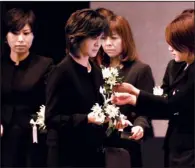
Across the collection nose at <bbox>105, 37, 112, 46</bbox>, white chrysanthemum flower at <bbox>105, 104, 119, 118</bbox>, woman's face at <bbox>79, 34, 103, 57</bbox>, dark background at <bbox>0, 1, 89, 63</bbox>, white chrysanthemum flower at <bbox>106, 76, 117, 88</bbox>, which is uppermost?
dark background at <bbox>0, 1, 89, 63</bbox>

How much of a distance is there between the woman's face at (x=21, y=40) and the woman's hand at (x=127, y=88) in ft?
2.14

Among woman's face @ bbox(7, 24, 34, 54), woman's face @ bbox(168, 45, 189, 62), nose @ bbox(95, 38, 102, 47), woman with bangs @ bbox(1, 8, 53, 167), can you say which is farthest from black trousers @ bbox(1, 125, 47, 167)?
woman's face @ bbox(168, 45, 189, 62)

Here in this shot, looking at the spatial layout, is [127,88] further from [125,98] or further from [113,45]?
[113,45]

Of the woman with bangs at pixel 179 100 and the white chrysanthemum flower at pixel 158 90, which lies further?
the white chrysanthemum flower at pixel 158 90

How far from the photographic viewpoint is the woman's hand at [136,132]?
2637 millimetres

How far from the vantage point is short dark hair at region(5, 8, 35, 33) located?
9.25ft

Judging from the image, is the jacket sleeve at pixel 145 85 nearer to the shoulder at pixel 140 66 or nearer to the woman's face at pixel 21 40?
the shoulder at pixel 140 66

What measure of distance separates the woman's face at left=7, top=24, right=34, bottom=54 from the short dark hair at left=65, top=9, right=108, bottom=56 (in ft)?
1.27

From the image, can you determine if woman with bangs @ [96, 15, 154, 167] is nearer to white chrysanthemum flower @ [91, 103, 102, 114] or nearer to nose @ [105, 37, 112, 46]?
nose @ [105, 37, 112, 46]

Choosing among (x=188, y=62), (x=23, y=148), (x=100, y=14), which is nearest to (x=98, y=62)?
(x=100, y=14)

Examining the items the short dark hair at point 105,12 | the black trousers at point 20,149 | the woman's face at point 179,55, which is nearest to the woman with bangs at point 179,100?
the woman's face at point 179,55

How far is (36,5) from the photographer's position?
9.63 ft

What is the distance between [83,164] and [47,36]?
849 mm

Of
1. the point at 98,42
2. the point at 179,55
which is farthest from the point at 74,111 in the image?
the point at 179,55
